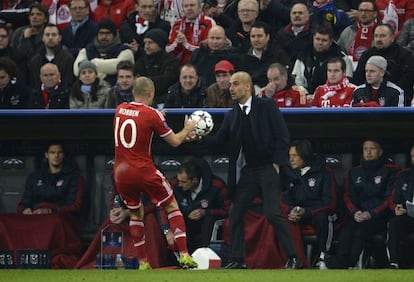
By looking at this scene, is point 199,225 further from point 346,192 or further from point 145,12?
point 145,12

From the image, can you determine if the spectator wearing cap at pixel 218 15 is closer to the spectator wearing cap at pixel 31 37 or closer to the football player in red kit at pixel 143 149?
the spectator wearing cap at pixel 31 37

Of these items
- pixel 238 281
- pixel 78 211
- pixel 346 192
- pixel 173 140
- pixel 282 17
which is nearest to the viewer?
pixel 238 281

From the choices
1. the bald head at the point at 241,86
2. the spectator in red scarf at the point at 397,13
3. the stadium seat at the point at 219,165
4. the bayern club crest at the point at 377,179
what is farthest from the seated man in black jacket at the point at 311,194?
the spectator in red scarf at the point at 397,13

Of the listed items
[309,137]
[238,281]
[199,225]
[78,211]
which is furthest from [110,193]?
[238,281]

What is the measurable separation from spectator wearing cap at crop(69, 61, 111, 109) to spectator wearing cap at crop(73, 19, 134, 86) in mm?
416

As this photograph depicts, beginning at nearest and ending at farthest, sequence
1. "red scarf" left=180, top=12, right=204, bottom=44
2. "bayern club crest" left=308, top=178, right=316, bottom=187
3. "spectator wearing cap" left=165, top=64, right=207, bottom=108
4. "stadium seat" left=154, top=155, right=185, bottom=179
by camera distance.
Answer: "bayern club crest" left=308, top=178, right=316, bottom=187 < "spectator wearing cap" left=165, top=64, right=207, bottom=108 < "stadium seat" left=154, top=155, right=185, bottom=179 < "red scarf" left=180, top=12, right=204, bottom=44

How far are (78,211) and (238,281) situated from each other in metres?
5.25

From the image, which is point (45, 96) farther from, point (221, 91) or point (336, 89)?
point (336, 89)

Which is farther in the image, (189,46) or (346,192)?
(189,46)

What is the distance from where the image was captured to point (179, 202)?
1525 cm

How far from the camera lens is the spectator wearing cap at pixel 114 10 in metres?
18.4

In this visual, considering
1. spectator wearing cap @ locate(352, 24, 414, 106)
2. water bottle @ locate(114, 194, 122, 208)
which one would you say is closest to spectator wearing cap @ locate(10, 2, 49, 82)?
water bottle @ locate(114, 194, 122, 208)

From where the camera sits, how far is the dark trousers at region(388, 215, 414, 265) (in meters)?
14.3

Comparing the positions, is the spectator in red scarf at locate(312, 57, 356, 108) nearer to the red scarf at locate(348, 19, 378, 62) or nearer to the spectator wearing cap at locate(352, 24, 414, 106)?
the spectator wearing cap at locate(352, 24, 414, 106)
